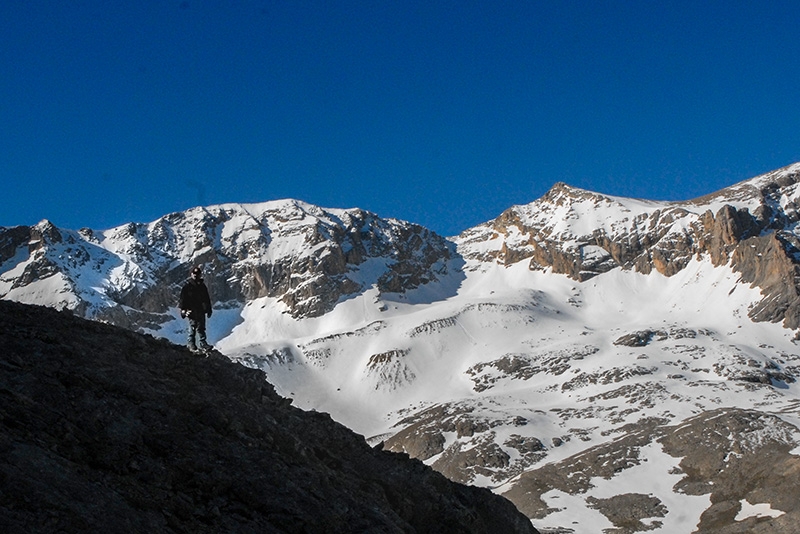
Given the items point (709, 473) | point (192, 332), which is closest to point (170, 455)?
point (192, 332)

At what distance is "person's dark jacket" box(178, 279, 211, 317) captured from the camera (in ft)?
88.1

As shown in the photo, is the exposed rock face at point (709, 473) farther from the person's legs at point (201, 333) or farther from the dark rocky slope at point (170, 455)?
the person's legs at point (201, 333)

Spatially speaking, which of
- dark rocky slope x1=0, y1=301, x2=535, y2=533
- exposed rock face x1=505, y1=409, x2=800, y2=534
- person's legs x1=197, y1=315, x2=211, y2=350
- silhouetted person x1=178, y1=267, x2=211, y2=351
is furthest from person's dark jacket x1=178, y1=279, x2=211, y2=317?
exposed rock face x1=505, y1=409, x2=800, y2=534

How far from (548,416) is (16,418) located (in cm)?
17762

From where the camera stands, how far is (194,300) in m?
27.1

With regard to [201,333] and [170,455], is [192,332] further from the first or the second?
[170,455]

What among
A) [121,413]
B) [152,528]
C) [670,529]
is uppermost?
[121,413]

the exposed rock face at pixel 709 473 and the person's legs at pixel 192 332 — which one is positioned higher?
→ the person's legs at pixel 192 332

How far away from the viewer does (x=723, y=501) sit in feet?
358

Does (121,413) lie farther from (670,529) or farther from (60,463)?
(670,529)

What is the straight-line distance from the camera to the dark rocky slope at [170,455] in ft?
48.3

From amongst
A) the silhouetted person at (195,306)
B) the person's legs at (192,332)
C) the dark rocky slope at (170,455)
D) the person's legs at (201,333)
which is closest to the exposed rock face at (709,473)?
the dark rocky slope at (170,455)

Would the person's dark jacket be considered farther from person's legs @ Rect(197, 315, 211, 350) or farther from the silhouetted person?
person's legs @ Rect(197, 315, 211, 350)

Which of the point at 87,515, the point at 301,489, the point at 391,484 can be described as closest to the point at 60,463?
the point at 87,515
